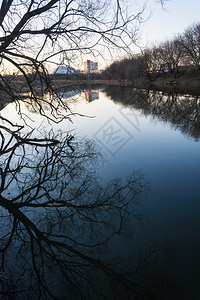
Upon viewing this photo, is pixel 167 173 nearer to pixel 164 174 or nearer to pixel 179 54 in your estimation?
pixel 164 174

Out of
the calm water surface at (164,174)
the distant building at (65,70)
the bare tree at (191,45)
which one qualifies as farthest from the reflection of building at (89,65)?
the bare tree at (191,45)

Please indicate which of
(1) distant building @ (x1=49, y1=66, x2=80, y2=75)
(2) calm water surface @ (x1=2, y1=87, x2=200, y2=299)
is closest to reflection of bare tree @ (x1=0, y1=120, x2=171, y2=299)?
(2) calm water surface @ (x1=2, y1=87, x2=200, y2=299)

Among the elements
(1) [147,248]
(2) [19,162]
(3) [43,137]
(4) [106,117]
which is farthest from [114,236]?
(4) [106,117]

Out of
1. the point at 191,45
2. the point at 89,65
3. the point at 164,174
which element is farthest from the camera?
the point at 191,45

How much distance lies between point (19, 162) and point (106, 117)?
21.3ft

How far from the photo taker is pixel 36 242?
8.09 feet

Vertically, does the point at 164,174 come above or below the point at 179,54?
below

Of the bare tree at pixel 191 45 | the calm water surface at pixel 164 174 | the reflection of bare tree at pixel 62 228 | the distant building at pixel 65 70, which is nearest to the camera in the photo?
the reflection of bare tree at pixel 62 228

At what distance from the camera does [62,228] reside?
2.70m

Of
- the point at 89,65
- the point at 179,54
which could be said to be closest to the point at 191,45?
the point at 179,54

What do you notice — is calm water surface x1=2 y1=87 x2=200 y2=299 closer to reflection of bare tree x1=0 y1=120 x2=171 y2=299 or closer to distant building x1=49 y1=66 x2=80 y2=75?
reflection of bare tree x1=0 y1=120 x2=171 y2=299

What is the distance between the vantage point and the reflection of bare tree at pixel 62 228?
6.44ft

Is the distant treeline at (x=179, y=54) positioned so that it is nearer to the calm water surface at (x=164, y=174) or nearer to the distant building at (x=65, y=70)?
the calm water surface at (x=164, y=174)

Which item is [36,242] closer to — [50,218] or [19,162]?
[50,218]
